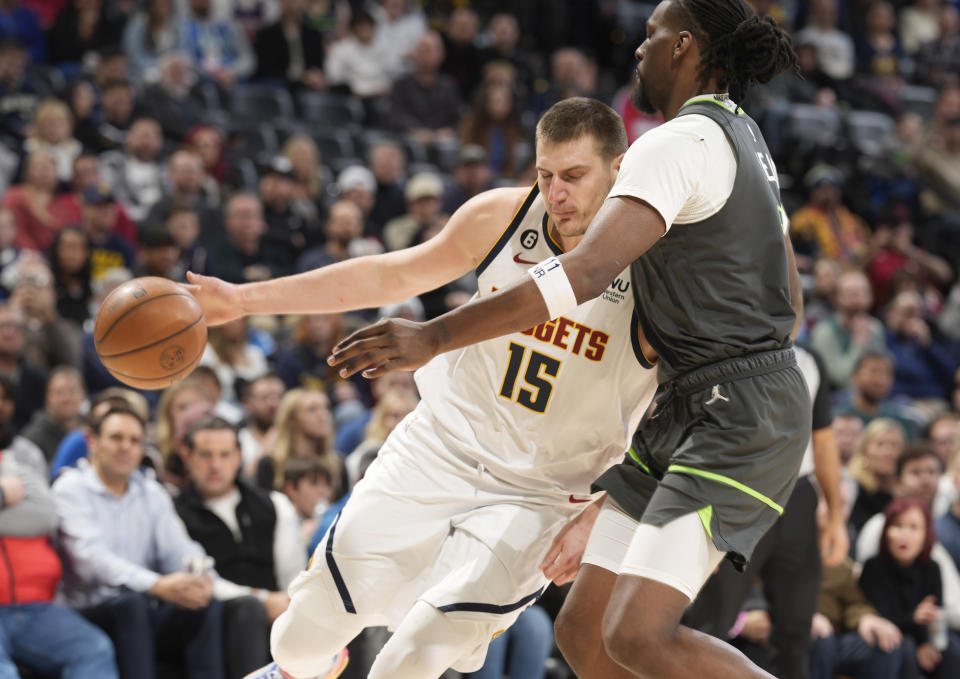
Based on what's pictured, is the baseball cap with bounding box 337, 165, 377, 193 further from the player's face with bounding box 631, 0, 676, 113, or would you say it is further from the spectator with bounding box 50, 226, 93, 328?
the player's face with bounding box 631, 0, 676, 113

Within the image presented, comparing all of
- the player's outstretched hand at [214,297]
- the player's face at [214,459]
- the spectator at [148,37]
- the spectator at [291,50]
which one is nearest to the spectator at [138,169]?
the spectator at [148,37]

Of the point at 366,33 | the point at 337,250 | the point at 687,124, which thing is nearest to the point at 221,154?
the point at 337,250

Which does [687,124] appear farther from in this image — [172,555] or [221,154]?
[221,154]

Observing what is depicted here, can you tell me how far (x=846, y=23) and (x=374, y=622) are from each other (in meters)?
13.4

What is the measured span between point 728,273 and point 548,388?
32.7 inches

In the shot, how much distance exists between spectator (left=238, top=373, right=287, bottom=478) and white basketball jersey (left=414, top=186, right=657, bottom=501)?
3698 mm

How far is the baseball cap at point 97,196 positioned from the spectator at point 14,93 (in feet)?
3.60

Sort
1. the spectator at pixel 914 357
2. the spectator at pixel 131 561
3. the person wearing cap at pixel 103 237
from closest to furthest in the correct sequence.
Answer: the spectator at pixel 131 561 → the person wearing cap at pixel 103 237 → the spectator at pixel 914 357

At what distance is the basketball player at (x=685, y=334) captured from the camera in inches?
133

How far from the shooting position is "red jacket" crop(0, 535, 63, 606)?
5.73 meters

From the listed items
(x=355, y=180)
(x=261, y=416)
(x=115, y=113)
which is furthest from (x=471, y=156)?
(x=261, y=416)

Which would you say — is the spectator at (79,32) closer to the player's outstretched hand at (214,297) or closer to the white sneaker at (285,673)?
the player's outstretched hand at (214,297)

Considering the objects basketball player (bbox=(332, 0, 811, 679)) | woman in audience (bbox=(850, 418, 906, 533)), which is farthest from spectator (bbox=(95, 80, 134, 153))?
basketball player (bbox=(332, 0, 811, 679))

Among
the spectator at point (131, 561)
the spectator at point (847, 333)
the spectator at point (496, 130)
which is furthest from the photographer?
the spectator at point (496, 130)
